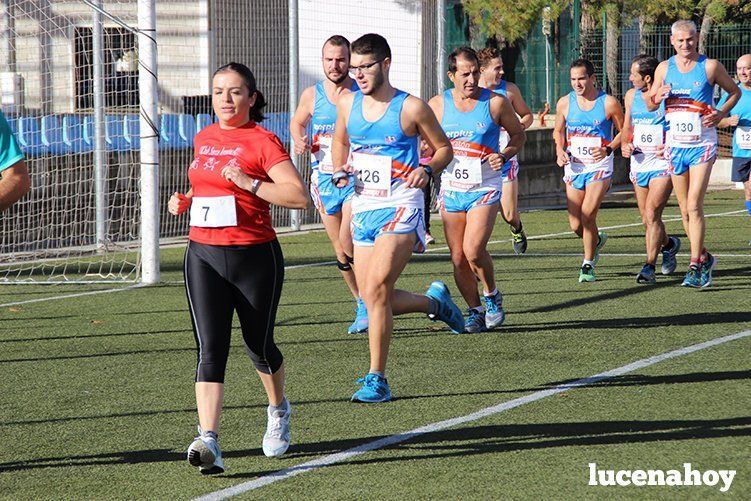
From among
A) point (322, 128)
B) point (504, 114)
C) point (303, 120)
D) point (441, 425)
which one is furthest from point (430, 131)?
point (303, 120)

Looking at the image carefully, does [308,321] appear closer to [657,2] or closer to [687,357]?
[687,357]

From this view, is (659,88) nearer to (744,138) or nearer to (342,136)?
(744,138)

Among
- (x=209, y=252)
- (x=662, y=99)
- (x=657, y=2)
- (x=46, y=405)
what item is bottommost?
(x=46, y=405)

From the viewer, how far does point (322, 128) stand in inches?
426

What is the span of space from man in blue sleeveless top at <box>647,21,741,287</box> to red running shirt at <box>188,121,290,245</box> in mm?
6836

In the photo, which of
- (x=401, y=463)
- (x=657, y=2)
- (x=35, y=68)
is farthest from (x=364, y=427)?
(x=657, y=2)

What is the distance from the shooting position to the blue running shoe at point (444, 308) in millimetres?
9500

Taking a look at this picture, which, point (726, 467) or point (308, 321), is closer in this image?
point (726, 467)

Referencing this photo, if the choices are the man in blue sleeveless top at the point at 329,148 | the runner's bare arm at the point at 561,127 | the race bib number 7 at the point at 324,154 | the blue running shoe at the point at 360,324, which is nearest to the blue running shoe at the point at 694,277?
the runner's bare arm at the point at 561,127

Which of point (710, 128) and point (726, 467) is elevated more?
point (710, 128)

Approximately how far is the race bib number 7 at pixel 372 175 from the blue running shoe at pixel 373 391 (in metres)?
1.11

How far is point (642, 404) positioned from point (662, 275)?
6211 millimetres

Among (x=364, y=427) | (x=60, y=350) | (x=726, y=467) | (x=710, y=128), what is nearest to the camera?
(x=726, y=467)

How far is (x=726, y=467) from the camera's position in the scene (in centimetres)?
600
